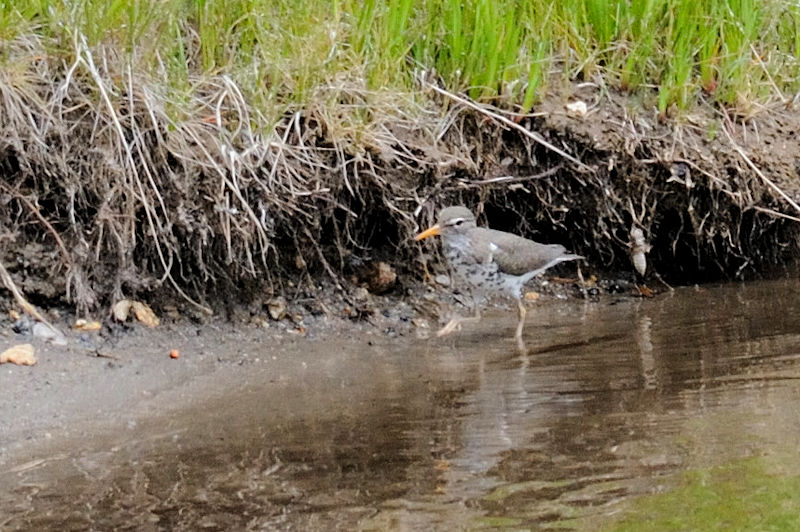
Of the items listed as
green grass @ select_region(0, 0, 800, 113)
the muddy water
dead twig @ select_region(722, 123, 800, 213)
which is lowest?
the muddy water

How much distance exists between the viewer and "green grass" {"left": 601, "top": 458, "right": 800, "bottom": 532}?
3346 millimetres

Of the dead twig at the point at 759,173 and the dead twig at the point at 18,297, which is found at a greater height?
the dead twig at the point at 759,173

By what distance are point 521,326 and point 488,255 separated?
0.45 meters

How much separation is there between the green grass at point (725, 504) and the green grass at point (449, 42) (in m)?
2.95

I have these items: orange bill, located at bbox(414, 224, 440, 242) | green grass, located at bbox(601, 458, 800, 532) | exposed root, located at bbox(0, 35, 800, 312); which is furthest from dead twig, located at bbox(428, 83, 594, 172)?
green grass, located at bbox(601, 458, 800, 532)

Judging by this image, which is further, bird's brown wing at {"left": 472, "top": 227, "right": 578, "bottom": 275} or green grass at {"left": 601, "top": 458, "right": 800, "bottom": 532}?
bird's brown wing at {"left": 472, "top": 227, "right": 578, "bottom": 275}

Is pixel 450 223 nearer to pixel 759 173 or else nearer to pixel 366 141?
pixel 366 141

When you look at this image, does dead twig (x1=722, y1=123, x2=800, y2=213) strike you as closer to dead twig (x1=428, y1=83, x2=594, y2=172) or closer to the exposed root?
the exposed root

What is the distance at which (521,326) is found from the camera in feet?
21.0

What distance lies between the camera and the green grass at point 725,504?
3.35 metres

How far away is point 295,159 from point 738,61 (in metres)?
2.90

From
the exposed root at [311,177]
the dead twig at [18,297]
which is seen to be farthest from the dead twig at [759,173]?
the dead twig at [18,297]

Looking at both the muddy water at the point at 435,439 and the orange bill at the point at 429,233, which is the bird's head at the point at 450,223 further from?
the muddy water at the point at 435,439

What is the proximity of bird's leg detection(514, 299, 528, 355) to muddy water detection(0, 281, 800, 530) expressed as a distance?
4.6 inches
